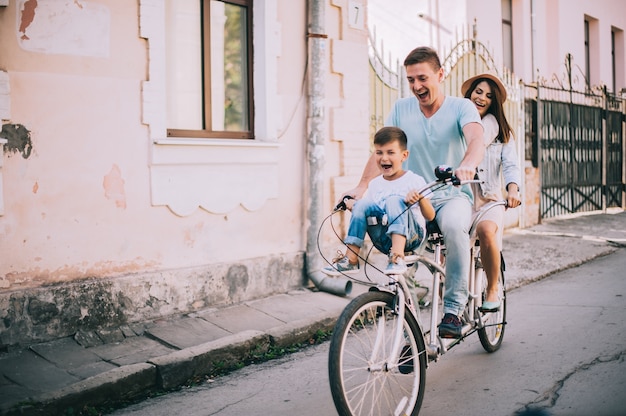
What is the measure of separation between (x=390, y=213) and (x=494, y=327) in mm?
2126

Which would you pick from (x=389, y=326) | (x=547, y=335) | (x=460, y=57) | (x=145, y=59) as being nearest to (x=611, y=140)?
(x=460, y=57)

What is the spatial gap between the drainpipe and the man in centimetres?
277

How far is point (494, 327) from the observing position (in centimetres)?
516

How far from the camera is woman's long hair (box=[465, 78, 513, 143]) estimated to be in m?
5.27

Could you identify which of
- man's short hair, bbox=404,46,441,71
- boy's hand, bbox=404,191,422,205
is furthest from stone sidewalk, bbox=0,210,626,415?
man's short hair, bbox=404,46,441,71

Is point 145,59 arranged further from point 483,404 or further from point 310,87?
point 483,404

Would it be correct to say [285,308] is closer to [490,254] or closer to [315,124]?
[315,124]

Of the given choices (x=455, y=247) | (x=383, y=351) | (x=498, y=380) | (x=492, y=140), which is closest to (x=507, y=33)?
(x=492, y=140)

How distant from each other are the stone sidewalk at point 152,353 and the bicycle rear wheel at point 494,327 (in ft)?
5.17

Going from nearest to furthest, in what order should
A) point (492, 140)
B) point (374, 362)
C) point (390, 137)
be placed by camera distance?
point (374, 362)
point (390, 137)
point (492, 140)

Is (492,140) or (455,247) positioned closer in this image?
(455,247)

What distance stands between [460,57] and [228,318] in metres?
6.50

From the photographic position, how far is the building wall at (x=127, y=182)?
5109 mm

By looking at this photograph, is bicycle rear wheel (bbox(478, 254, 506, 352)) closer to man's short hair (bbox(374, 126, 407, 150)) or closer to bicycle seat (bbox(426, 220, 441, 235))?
bicycle seat (bbox(426, 220, 441, 235))
